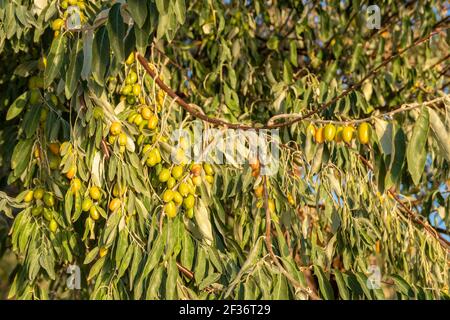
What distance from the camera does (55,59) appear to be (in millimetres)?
1903

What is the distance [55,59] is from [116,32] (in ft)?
1.03

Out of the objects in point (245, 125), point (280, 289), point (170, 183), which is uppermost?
point (245, 125)

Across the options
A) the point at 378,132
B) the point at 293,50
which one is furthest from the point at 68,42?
the point at 293,50

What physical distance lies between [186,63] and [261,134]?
1.49 m

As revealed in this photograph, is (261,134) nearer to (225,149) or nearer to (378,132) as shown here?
(225,149)

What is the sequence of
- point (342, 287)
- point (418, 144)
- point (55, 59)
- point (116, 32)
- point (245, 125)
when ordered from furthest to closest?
point (245, 125)
point (55, 59)
point (342, 287)
point (116, 32)
point (418, 144)

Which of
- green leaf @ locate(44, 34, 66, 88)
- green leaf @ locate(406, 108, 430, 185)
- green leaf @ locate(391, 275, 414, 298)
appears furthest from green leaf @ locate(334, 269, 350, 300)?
green leaf @ locate(44, 34, 66, 88)

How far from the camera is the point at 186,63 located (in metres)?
3.38

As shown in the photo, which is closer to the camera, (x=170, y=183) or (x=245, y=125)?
(x=170, y=183)

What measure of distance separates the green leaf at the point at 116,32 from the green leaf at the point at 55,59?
0.89 feet

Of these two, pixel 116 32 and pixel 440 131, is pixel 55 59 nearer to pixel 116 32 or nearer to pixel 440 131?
pixel 116 32

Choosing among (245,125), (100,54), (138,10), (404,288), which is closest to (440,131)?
(404,288)

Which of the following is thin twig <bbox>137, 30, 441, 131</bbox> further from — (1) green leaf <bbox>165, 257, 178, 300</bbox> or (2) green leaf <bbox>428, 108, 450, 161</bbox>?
(1) green leaf <bbox>165, 257, 178, 300</bbox>
